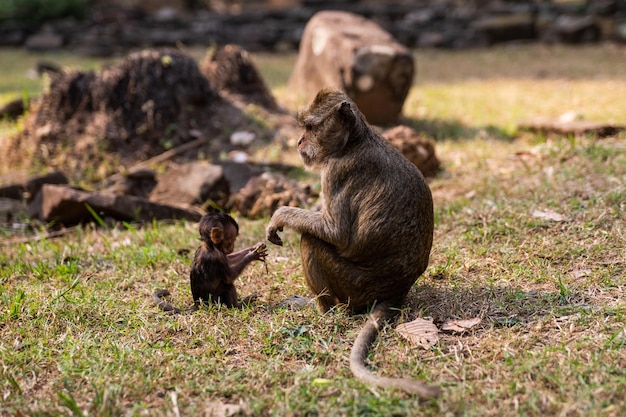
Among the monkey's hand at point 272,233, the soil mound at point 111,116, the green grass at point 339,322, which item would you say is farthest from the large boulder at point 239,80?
the monkey's hand at point 272,233

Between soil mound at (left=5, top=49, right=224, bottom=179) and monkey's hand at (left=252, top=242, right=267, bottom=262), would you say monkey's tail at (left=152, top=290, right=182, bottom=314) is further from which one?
soil mound at (left=5, top=49, right=224, bottom=179)

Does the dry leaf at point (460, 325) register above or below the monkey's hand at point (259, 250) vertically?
below

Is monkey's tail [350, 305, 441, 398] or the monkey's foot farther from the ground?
monkey's tail [350, 305, 441, 398]

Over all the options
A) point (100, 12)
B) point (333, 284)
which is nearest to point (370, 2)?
point (100, 12)

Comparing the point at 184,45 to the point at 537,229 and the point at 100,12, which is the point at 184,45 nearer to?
the point at 100,12

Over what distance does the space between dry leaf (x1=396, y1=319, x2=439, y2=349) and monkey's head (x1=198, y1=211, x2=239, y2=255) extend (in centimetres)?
119

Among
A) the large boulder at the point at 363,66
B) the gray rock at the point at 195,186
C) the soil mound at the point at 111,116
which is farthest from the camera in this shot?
the large boulder at the point at 363,66

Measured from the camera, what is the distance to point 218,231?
423 centimetres

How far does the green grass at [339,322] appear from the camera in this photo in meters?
3.20

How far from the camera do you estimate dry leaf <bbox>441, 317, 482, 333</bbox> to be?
384 cm

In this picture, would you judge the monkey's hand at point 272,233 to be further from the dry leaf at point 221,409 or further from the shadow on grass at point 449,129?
the shadow on grass at point 449,129

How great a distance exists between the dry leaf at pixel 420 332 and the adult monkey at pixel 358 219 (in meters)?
0.15

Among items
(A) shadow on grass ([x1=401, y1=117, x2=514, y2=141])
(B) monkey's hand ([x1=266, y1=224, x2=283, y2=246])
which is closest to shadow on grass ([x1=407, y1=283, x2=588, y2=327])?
(B) monkey's hand ([x1=266, y1=224, x2=283, y2=246])

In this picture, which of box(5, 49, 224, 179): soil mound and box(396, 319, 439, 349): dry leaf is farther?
box(5, 49, 224, 179): soil mound
